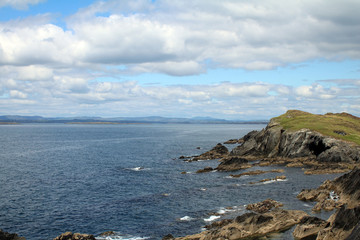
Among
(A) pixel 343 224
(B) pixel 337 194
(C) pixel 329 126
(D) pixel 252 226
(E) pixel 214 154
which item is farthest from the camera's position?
(E) pixel 214 154

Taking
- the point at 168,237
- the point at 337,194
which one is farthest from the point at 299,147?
the point at 168,237

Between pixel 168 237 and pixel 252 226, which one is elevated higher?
pixel 252 226

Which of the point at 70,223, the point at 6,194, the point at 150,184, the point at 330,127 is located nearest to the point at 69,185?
the point at 6,194

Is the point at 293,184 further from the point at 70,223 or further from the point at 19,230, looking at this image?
the point at 19,230

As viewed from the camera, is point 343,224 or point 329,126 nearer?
point 343,224

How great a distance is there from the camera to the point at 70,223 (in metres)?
44.9

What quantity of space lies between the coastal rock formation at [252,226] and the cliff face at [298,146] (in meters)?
54.0

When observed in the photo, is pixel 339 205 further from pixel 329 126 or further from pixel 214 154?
pixel 214 154

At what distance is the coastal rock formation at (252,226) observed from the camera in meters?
34.7

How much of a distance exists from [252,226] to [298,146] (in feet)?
224

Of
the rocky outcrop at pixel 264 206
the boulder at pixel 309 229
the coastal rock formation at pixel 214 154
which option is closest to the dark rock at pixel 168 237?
the boulder at pixel 309 229

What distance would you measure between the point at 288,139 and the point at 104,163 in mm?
61969

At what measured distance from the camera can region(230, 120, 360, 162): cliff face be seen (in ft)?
282

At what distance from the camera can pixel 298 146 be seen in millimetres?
98125
